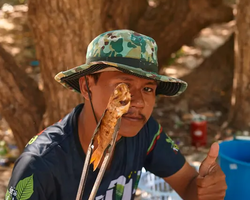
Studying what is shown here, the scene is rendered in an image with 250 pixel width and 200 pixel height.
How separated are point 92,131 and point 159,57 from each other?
114 inches

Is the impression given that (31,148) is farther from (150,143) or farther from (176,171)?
(176,171)

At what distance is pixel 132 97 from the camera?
1.28 m

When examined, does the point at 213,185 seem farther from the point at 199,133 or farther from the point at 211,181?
the point at 199,133

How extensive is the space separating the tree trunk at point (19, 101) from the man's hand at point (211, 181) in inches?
60.9

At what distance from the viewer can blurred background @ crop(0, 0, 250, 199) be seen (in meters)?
2.35

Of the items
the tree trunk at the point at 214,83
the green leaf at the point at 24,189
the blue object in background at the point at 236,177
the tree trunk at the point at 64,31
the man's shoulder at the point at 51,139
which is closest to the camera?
the green leaf at the point at 24,189

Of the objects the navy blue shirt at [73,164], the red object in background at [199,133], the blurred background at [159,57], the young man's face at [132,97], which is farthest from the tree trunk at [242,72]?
the young man's face at [132,97]

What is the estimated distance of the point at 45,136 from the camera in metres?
1.39

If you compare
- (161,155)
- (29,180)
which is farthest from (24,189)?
(161,155)

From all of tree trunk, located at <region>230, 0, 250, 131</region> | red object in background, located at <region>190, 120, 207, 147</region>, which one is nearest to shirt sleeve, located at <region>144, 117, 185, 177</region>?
red object in background, located at <region>190, 120, 207, 147</region>

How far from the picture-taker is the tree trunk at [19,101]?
7.91 feet

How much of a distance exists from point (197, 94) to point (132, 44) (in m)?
3.27

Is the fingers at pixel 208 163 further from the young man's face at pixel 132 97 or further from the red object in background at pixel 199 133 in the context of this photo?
the red object in background at pixel 199 133

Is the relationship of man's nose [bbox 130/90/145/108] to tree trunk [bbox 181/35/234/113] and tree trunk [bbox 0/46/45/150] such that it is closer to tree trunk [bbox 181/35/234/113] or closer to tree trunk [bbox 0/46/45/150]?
tree trunk [bbox 0/46/45/150]
